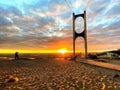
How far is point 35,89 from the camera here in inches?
256

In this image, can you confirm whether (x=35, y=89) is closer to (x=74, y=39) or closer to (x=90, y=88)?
(x=90, y=88)

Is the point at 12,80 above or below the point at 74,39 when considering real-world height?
below

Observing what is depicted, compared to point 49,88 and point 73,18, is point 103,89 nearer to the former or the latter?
point 49,88

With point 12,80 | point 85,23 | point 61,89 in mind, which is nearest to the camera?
point 61,89

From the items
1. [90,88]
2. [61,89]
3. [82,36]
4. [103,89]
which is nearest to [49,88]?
[61,89]

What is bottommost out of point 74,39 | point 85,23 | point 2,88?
point 2,88

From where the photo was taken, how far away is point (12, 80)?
26.6ft

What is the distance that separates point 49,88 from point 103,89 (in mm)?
2021

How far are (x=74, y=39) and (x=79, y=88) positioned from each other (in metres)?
21.9

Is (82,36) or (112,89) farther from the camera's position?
(82,36)

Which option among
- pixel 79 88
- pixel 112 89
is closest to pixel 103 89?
pixel 112 89

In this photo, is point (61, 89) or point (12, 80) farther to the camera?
point (12, 80)

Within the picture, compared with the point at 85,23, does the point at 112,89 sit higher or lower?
lower

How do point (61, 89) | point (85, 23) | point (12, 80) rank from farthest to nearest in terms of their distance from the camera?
point (85, 23) < point (12, 80) < point (61, 89)
